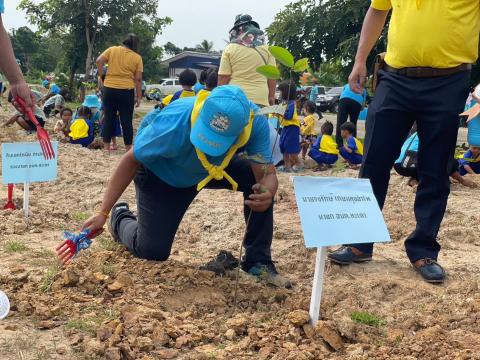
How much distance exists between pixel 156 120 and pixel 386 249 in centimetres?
178

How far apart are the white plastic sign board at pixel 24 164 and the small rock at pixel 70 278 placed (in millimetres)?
1441

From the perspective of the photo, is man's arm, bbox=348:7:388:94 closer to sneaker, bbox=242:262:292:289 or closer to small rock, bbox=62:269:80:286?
sneaker, bbox=242:262:292:289

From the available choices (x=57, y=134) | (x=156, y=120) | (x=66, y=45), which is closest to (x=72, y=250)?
(x=156, y=120)

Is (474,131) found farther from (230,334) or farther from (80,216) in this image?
(230,334)

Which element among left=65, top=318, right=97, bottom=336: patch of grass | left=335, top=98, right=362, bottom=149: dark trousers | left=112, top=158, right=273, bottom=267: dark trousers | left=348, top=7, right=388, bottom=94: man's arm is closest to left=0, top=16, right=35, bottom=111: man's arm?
left=112, top=158, right=273, bottom=267: dark trousers

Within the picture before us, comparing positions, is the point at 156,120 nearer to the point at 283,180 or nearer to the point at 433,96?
the point at 433,96

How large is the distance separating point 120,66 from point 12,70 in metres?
4.59

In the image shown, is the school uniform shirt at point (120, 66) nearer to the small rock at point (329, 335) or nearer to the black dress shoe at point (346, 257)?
the black dress shoe at point (346, 257)

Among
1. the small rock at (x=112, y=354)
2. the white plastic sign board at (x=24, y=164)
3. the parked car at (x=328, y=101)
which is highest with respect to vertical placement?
the white plastic sign board at (x=24, y=164)

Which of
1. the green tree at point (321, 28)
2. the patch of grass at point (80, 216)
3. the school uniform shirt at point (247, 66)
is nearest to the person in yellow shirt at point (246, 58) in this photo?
the school uniform shirt at point (247, 66)

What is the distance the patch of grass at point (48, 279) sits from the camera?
266cm

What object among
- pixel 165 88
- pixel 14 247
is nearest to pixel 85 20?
pixel 165 88

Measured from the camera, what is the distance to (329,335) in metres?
2.25

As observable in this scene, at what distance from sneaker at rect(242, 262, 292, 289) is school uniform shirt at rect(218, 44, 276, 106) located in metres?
2.43
